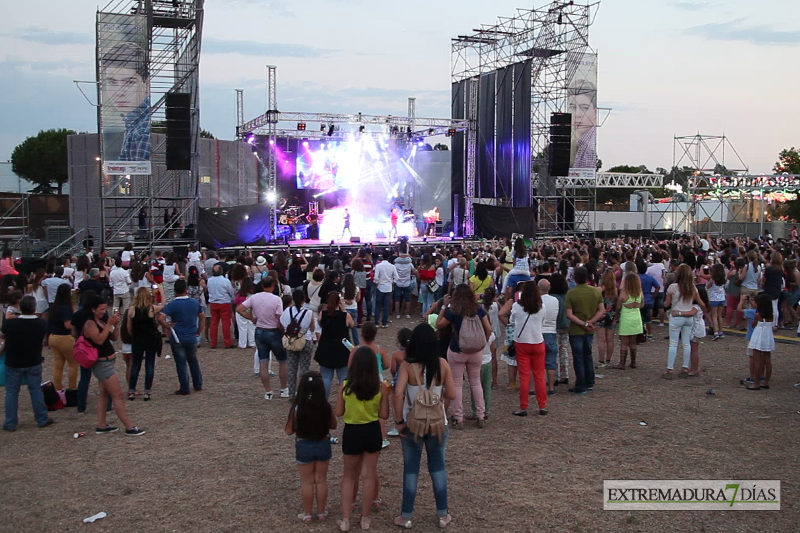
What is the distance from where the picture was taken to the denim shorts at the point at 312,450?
4289 mm

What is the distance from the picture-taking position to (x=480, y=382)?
6516 millimetres

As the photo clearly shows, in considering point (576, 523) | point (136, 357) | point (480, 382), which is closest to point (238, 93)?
point (136, 357)

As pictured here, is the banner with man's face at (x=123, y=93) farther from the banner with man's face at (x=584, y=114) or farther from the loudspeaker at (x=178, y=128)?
the banner with man's face at (x=584, y=114)

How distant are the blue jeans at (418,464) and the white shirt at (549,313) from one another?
2.99 m

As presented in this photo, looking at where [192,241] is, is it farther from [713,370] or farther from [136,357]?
[713,370]

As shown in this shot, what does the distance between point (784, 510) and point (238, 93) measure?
30359mm

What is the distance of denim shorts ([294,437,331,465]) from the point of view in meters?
4.29

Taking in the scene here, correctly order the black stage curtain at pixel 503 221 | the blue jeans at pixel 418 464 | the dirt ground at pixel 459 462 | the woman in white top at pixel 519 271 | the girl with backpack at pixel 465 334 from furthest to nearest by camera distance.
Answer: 1. the black stage curtain at pixel 503 221
2. the woman in white top at pixel 519 271
3. the girl with backpack at pixel 465 334
4. the dirt ground at pixel 459 462
5. the blue jeans at pixel 418 464

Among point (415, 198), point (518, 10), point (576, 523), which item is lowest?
point (576, 523)

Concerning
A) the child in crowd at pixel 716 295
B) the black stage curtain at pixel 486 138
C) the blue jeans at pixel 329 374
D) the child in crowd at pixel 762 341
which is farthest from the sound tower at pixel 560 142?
the blue jeans at pixel 329 374

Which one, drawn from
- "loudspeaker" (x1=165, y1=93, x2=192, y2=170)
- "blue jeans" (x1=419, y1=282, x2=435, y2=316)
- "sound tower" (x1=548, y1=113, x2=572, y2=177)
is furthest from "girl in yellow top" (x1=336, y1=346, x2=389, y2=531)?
"sound tower" (x1=548, y1=113, x2=572, y2=177)

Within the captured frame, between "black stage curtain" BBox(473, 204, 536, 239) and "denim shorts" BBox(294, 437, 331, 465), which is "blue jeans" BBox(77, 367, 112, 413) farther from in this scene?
"black stage curtain" BBox(473, 204, 536, 239)

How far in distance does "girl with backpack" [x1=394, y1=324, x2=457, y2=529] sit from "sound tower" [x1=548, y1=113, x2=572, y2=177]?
2285 centimetres

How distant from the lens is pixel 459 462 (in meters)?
5.68
